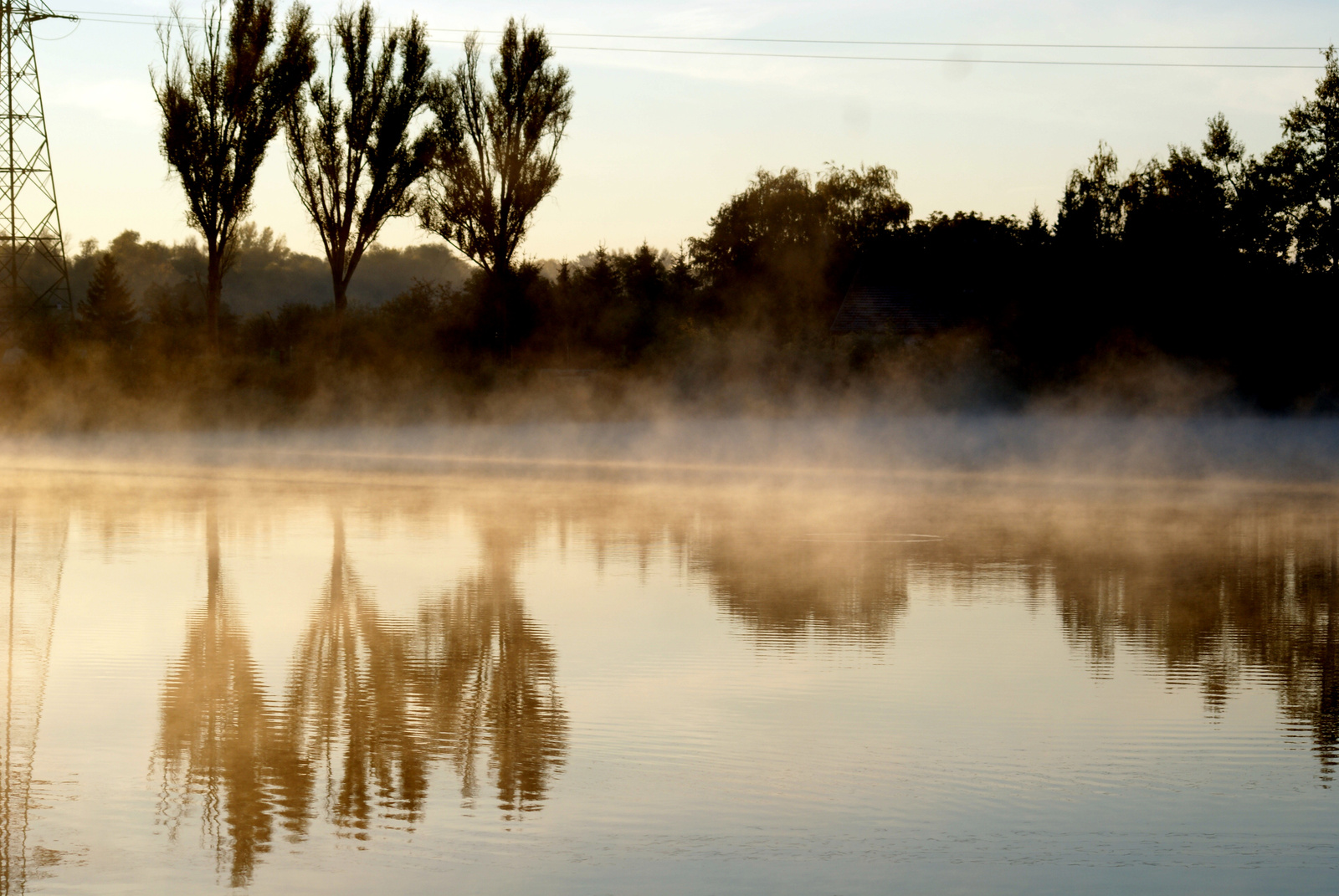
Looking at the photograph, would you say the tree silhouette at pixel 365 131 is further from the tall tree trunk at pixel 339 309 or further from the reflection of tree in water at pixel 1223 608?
the reflection of tree in water at pixel 1223 608

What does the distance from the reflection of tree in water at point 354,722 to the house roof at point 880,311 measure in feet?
141

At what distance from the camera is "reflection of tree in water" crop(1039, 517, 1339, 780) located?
7.88 meters

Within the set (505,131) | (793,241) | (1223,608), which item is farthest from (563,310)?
(1223,608)

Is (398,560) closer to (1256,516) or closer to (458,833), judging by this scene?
(458,833)

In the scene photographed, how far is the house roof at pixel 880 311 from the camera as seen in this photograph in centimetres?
5188

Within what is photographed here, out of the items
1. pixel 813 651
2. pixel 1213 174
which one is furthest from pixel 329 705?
pixel 1213 174

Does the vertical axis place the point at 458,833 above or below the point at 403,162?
below

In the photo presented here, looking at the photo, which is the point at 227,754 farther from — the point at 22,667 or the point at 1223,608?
the point at 1223,608

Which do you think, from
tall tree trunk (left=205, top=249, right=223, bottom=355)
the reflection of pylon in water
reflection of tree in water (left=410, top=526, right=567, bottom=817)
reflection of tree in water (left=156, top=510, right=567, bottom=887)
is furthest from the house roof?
reflection of tree in water (left=156, top=510, right=567, bottom=887)

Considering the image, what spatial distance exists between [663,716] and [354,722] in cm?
135

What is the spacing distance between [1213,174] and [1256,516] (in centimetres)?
4077

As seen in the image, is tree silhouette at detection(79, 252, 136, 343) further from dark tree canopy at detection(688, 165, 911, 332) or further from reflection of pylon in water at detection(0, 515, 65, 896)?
reflection of pylon in water at detection(0, 515, 65, 896)

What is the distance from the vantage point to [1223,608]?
1044 cm

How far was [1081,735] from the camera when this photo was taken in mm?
6617
